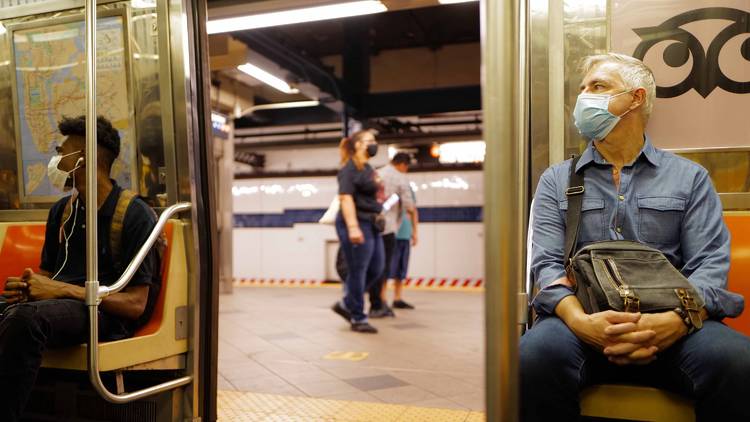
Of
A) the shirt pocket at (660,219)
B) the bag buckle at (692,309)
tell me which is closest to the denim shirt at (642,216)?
the shirt pocket at (660,219)

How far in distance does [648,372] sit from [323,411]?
1.69 meters

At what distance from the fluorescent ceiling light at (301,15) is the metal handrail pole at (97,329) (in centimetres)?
255

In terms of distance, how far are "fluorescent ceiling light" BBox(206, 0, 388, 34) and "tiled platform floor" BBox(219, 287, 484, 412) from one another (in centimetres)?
250

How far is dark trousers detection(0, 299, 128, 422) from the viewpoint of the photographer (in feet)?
6.95

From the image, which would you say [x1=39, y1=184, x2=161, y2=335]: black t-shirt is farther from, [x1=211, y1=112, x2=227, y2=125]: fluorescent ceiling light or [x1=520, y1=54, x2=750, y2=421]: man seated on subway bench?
[x1=211, y1=112, x2=227, y2=125]: fluorescent ceiling light

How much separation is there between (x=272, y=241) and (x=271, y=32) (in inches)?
166

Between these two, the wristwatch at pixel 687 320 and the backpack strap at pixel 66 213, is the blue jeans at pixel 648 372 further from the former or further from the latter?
the backpack strap at pixel 66 213

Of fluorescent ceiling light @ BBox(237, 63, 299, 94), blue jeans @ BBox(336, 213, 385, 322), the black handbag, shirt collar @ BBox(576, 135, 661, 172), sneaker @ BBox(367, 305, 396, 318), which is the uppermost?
fluorescent ceiling light @ BBox(237, 63, 299, 94)

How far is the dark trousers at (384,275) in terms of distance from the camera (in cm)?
660

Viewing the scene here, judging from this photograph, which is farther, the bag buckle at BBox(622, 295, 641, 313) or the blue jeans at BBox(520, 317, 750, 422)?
the bag buckle at BBox(622, 295, 641, 313)

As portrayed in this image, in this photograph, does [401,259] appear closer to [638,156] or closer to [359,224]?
[359,224]

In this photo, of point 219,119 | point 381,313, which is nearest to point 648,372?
point 381,313

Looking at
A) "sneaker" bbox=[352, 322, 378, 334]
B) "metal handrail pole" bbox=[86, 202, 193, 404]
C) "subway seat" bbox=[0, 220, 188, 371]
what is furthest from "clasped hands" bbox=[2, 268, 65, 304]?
"sneaker" bbox=[352, 322, 378, 334]

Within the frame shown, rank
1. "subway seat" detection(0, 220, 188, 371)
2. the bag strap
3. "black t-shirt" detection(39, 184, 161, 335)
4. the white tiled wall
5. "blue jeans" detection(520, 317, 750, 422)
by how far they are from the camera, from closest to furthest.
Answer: "blue jeans" detection(520, 317, 750, 422) < the bag strap < "subway seat" detection(0, 220, 188, 371) < "black t-shirt" detection(39, 184, 161, 335) < the white tiled wall
